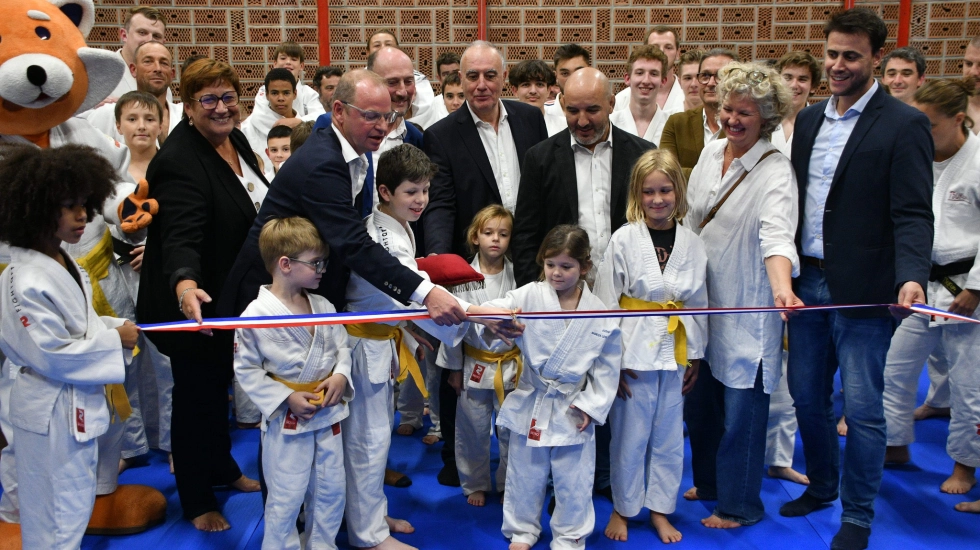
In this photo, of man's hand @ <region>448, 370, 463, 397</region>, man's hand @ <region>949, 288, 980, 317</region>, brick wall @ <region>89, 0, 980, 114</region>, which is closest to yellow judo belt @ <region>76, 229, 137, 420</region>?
man's hand @ <region>448, 370, 463, 397</region>

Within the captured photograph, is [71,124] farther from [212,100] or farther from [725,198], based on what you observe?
[725,198]

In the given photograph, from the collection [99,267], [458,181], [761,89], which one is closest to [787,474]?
[761,89]

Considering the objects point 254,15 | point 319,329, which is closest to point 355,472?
point 319,329

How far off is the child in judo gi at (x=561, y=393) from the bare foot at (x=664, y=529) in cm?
34

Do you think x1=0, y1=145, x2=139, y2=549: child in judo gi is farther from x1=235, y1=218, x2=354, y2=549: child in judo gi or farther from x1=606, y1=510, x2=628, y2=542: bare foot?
x1=606, y1=510, x2=628, y2=542: bare foot

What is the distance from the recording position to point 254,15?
787 centimetres

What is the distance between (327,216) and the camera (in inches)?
114

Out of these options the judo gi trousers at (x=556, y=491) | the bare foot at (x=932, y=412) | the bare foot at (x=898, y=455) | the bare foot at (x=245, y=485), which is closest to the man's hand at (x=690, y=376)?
the judo gi trousers at (x=556, y=491)

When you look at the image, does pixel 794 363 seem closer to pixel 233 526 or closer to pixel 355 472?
pixel 355 472

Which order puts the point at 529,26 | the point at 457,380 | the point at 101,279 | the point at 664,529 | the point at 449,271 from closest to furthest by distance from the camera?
the point at 449,271 < the point at 664,529 < the point at 457,380 < the point at 101,279 < the point at 529,26

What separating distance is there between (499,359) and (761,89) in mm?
1514

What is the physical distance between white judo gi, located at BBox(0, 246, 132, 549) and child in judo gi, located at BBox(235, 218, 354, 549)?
0.49 metres

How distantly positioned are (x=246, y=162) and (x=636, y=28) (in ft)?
18.0

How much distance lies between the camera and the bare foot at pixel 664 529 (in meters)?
3.33
